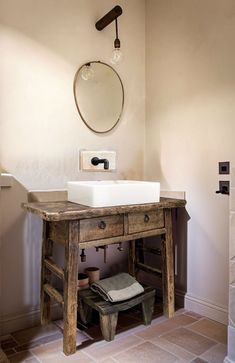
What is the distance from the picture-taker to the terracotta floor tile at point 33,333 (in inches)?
68.3

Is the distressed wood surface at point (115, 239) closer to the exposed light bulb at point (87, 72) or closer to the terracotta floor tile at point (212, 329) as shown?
the terracotta floor tile at point (212, 329)

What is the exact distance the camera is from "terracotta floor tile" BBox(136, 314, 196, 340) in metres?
1.81

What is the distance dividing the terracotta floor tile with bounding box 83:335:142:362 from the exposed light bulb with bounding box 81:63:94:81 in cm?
167

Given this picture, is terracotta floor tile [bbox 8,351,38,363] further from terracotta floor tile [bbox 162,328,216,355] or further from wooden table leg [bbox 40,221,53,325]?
terracotta floor tile [bbox 162,328,216,355]

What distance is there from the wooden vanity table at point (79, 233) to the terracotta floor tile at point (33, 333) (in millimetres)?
48

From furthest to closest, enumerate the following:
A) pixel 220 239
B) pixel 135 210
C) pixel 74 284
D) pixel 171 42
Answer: pixel 171 42, pixel 220 239, pixel 135 210, pixel 74 284

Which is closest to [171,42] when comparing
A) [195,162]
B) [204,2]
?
[204,2]

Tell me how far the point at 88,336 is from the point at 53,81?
1579 millimetres

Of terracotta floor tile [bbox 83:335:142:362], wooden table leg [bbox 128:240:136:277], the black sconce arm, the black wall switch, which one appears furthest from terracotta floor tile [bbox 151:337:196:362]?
the black sconce arm

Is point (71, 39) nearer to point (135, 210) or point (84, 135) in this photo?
point (84, 135)

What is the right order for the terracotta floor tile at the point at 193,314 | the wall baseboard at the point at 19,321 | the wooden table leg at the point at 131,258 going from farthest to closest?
the wooden table leg at the point at 131,258, the terracotta floor tile at the point at 193,314, the wall baseboard at the point at 19,321

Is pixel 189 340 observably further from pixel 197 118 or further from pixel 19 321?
pixel 197 118

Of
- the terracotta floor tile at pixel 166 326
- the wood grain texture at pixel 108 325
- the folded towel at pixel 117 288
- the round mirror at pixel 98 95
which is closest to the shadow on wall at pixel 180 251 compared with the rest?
the terracotta floor tile at pixel 166 326

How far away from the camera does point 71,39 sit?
6.60 feet
